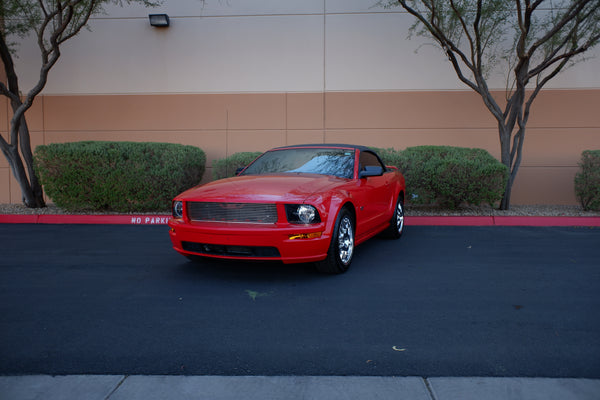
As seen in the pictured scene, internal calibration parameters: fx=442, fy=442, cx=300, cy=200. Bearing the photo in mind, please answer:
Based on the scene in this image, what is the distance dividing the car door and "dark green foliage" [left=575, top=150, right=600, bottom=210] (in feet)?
16.1

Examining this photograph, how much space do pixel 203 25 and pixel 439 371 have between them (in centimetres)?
1045

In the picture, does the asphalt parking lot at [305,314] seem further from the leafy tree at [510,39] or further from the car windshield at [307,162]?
the leafy tree at [510,39]

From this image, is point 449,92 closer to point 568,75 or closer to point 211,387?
point 568,75

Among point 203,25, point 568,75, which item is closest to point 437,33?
point 568,75

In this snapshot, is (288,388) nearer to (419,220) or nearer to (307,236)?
(307,236)


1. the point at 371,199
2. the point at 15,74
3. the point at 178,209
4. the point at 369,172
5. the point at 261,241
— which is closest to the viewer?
the point at 261,241

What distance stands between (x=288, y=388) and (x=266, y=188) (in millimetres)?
2530

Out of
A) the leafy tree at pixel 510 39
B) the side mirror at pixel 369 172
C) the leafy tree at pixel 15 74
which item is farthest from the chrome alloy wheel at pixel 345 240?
the leafy tree at pixel 15 74

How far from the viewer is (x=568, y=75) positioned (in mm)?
10453

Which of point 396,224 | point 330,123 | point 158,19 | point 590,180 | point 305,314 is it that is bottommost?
point 305,314

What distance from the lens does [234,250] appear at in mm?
4430

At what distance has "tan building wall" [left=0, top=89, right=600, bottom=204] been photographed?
10523 millimetres

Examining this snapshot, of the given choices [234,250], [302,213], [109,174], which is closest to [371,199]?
[302,213]

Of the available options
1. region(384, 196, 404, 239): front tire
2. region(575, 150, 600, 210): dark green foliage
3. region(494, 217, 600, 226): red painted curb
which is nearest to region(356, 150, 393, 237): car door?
region(384, 196, 404, 239): front tire
